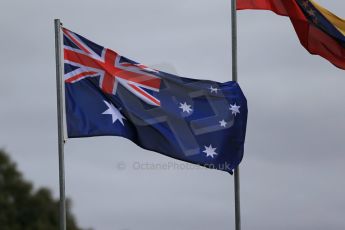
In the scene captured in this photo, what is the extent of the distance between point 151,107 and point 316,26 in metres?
6.98

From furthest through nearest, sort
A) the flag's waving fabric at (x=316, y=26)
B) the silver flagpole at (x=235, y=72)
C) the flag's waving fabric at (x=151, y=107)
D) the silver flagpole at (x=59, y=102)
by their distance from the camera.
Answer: the flag's waving fabric at (x=316, y=26), the silver flagpole at (x=235, y=72), the flag's waving fabric at (x=151, y=107), the silver flagpole at (x=59, y=102)

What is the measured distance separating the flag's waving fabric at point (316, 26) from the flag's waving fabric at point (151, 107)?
352 cm

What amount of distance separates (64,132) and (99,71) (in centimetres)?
230

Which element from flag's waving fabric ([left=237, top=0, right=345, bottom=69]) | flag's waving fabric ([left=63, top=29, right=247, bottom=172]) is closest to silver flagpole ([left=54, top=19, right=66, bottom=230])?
flag's waving fabric ([left=63, top=29, right=247, bottom=172])

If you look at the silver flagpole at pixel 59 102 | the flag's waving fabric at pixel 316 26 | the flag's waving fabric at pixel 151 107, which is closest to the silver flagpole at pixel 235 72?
the flag's waving fabric at pixel 151 107

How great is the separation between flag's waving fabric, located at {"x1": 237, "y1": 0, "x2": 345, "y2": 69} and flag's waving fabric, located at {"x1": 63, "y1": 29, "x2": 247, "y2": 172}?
352 cm

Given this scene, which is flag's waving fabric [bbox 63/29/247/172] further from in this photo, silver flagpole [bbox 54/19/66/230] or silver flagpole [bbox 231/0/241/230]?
silver flagpole [bbox 231/0/241/230]

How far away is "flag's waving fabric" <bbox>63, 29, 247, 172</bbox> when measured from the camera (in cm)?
2200

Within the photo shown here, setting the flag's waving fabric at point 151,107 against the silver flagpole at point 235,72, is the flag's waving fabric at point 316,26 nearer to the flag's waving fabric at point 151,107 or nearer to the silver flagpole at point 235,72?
the silver flagpole at point 235,72

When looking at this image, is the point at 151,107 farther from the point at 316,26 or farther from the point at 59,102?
the point at 316,26

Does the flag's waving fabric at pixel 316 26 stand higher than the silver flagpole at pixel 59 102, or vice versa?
the flag's waving fabric at pixel 316 26

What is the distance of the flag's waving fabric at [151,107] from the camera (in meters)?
22.0

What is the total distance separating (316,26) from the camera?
93.6 feet

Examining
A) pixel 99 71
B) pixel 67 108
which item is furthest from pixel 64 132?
pixel 99 71
